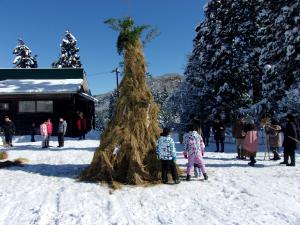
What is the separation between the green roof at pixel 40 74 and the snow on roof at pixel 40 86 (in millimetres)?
786

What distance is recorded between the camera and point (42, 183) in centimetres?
1079

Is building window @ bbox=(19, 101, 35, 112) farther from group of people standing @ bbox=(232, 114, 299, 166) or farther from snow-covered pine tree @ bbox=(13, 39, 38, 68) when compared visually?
snow-covered pine tree @ bbox=(13, 39, 38, 68)

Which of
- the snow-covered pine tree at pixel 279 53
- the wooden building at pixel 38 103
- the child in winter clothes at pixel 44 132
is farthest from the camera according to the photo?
the wooden building at pixel 38 103

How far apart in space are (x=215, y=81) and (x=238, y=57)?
7.48ft

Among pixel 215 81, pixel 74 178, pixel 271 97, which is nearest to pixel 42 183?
pixel 74 178

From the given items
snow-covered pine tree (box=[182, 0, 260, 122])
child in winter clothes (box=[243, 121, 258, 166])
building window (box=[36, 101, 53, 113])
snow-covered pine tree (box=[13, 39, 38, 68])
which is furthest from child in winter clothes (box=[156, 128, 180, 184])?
snow-covered pine tree (box=[13, 39, 38, 68])

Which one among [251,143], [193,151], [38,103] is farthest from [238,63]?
[193,151]

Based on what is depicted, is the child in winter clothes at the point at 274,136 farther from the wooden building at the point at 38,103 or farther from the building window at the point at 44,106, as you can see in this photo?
the building window at the point at 44,106

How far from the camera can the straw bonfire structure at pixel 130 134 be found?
10.8 metres

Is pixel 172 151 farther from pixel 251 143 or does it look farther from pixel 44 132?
pixel 44 132

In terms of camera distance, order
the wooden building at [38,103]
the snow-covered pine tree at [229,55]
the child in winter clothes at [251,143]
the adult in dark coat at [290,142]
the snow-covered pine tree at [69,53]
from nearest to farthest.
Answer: the adult in dark coat at [290,142] → the child in winter clothes at [251,143] → the wooden building at [38,103] → the snow-covered pine tree at [229,55] → the snow-covered pine tree at [69,53]

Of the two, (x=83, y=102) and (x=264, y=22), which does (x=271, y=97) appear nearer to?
(x=264, y=22)

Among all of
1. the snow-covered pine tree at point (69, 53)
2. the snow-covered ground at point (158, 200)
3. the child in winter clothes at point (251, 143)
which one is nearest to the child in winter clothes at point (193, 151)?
the snow-covered ground at point (158, 200)

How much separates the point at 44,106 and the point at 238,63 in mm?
13591
